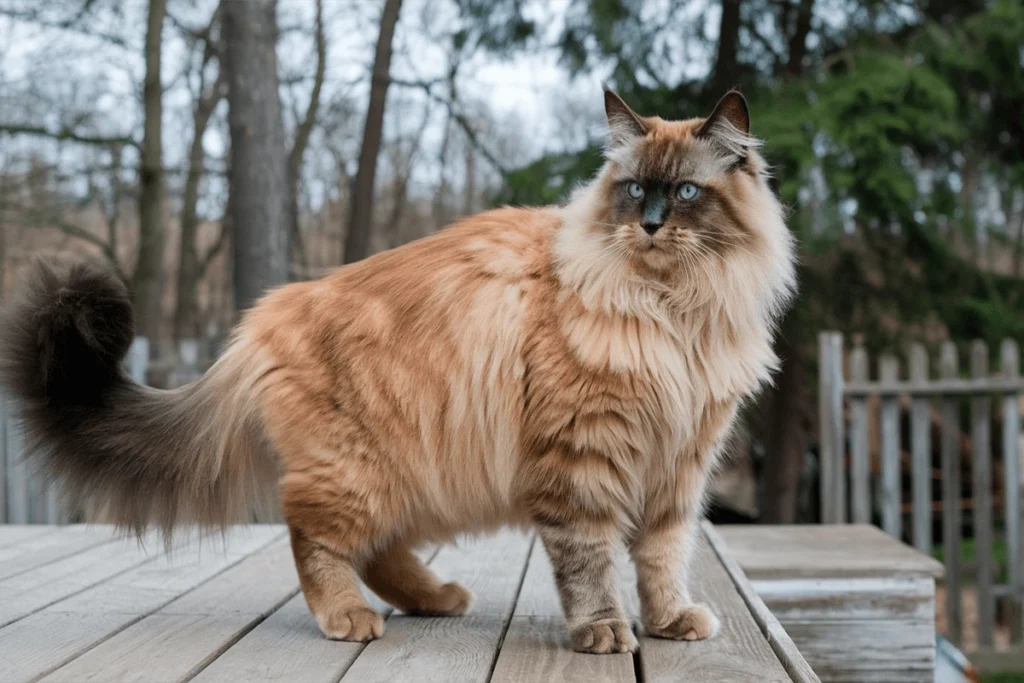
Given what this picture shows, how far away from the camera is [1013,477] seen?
5277 millimetres

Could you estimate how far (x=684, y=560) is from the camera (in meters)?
2.30

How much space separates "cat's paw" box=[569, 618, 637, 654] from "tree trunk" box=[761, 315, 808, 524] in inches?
176

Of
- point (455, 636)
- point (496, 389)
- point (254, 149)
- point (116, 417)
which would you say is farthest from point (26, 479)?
point (496, 389)

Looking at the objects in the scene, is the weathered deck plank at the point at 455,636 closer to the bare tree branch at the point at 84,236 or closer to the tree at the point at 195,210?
the bare tree branch at the point at 84,236

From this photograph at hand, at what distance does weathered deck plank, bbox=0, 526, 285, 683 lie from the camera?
6.56 ft

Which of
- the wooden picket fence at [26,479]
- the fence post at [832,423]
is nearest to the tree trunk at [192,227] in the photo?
the wooden picket fence at [26,479]

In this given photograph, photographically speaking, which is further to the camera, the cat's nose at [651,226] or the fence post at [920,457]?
the fence post at [920,457]

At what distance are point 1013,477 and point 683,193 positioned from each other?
4048 mm

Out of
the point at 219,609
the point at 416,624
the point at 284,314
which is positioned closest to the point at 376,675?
the point at 416,624

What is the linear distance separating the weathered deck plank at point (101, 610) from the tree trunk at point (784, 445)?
3.97 meters

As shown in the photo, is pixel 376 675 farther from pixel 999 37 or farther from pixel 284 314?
pixel 999 37

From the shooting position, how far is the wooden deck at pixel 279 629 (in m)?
1.91

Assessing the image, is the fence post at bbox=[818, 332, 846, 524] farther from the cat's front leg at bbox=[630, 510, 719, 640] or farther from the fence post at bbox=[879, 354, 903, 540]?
the cat's front leg at bbox=[630, 510, 719, 640]

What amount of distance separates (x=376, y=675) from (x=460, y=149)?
669cm
